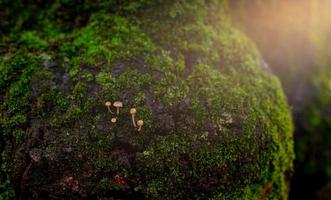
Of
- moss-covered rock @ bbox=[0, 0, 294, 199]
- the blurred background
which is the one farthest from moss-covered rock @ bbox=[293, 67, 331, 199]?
moss-covered rock @ bbox=[0, 0, 294, 199]

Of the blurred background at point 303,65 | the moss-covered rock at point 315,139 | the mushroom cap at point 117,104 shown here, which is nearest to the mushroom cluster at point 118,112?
the mushroom cap at point 117,104

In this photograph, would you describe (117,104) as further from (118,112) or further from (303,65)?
(303,65)

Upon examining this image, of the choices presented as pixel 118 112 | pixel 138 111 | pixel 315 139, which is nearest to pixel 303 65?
pixel 315 139

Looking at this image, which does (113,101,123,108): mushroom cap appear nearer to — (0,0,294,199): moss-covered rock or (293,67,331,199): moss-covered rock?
(0,0,294,199): moss-covered rock

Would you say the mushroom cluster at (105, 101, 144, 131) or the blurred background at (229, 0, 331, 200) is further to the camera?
the blurred background at (229, 0, 331, 200)

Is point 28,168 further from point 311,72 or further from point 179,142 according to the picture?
point 311,72

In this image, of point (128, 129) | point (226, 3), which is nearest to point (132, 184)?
point (128, 129)
